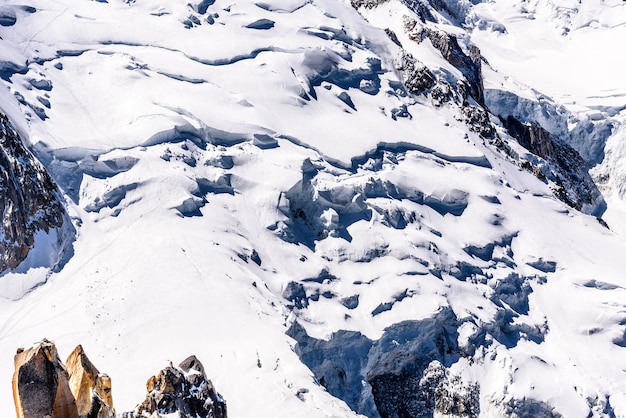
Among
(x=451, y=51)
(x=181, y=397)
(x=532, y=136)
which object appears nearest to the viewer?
(x=181, y=397)

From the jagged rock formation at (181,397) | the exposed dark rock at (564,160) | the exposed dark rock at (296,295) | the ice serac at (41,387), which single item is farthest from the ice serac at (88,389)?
the exposed dark rock at (564,160)

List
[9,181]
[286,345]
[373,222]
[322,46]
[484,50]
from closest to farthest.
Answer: [286,345]
[9,181]
[373,222]
[322,46]
[484,50]

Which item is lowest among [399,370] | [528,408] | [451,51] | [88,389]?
[528,408]

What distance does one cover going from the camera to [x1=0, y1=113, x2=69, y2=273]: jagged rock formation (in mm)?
45094

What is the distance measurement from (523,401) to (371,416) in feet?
31.7

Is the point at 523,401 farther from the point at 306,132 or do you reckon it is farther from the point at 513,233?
the point at 306,132

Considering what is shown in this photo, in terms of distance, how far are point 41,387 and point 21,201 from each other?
2841 centimetres

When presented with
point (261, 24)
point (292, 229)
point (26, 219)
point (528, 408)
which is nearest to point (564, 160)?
point (261, 24)

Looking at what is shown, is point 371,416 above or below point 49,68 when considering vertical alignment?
below

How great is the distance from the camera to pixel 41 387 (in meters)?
20.5

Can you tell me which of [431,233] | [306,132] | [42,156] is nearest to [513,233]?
[431,233]

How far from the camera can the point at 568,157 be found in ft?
313

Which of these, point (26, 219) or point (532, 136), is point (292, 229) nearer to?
point (26, 219)

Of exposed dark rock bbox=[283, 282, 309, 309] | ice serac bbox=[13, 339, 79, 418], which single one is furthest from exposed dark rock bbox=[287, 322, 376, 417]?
ice serac bbox=[13, 339, 79, 418]
